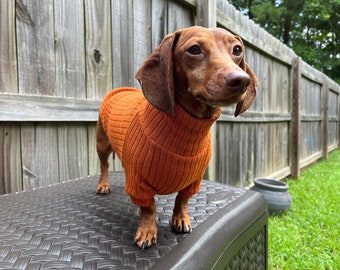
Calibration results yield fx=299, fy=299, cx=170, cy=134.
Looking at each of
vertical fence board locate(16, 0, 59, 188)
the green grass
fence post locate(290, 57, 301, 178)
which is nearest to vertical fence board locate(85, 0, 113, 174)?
vertical fence board locate(16, 0, 59, 188)

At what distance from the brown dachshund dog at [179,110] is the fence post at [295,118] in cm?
441

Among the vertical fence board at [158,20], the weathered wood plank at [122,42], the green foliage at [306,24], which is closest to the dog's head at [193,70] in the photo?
the weathered wood plank at [122,42]

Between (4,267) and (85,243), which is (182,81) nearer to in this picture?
(85,243)

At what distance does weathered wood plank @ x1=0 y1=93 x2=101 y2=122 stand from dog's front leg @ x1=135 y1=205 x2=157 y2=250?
0.98 meters

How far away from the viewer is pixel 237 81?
0.73m

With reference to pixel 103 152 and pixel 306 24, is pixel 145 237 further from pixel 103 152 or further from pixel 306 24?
Result: pixel 306 24

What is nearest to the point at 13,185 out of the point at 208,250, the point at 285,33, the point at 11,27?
the point at 11,27

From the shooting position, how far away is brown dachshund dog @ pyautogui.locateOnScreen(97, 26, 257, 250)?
817 millimetres

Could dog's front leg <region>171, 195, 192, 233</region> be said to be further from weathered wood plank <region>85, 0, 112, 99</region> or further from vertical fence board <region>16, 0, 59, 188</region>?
weathered wood plank <region>85, 0, 112, 99</region>

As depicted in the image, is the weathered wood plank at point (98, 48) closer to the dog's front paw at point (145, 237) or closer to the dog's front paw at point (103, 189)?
the dog's front paw at point (103, 189)

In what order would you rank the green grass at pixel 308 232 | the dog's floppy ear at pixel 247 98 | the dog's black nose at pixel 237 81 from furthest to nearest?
the green grass at pixel 308 232 < the dog's floppy ear at pixel 247 98 < the dog's black nose at pixel 237 81

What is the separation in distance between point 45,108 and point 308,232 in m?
2.49

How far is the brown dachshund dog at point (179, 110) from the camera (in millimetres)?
817

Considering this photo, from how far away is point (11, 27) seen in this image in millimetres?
1561
